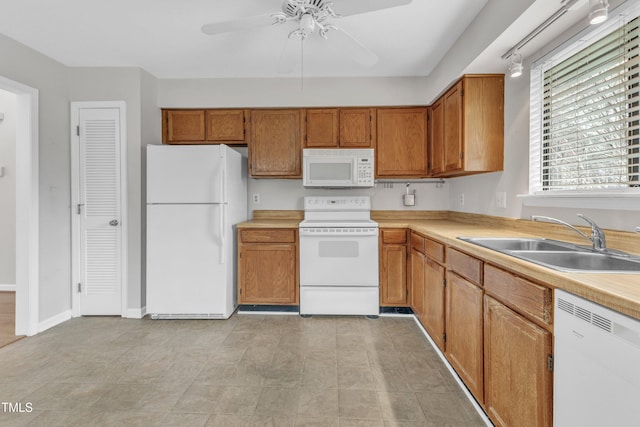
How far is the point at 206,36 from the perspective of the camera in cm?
253

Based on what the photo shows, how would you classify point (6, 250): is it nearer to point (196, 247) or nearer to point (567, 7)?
point (196, 247)

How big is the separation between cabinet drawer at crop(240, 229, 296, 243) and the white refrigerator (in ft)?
0.67

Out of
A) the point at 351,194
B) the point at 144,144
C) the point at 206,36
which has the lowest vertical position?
the point at 351,194

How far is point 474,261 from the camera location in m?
1.69

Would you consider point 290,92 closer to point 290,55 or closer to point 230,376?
point 290,55

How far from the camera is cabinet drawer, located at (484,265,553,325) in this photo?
3.73 ft

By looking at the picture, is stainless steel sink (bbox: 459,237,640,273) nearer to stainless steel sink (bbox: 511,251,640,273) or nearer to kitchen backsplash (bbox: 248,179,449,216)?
stainless steel sink (bbox: 511,251,640,273)

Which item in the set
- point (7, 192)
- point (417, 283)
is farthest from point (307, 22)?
point (7, 192)

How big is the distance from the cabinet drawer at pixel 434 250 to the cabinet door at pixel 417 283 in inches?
5.6

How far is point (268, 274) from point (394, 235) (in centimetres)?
127

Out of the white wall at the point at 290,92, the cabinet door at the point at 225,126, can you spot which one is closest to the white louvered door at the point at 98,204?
the white wall at the point at 290,92

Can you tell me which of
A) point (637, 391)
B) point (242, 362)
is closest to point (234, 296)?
point (242, 362)

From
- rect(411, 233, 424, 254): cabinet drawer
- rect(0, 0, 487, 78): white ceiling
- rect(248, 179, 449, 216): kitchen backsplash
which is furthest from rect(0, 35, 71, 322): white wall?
rect(411, 233, 424, 254): cabinet drawer

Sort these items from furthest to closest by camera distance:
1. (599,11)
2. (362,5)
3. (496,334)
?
(362,5)
(496,334)
(599,11)
